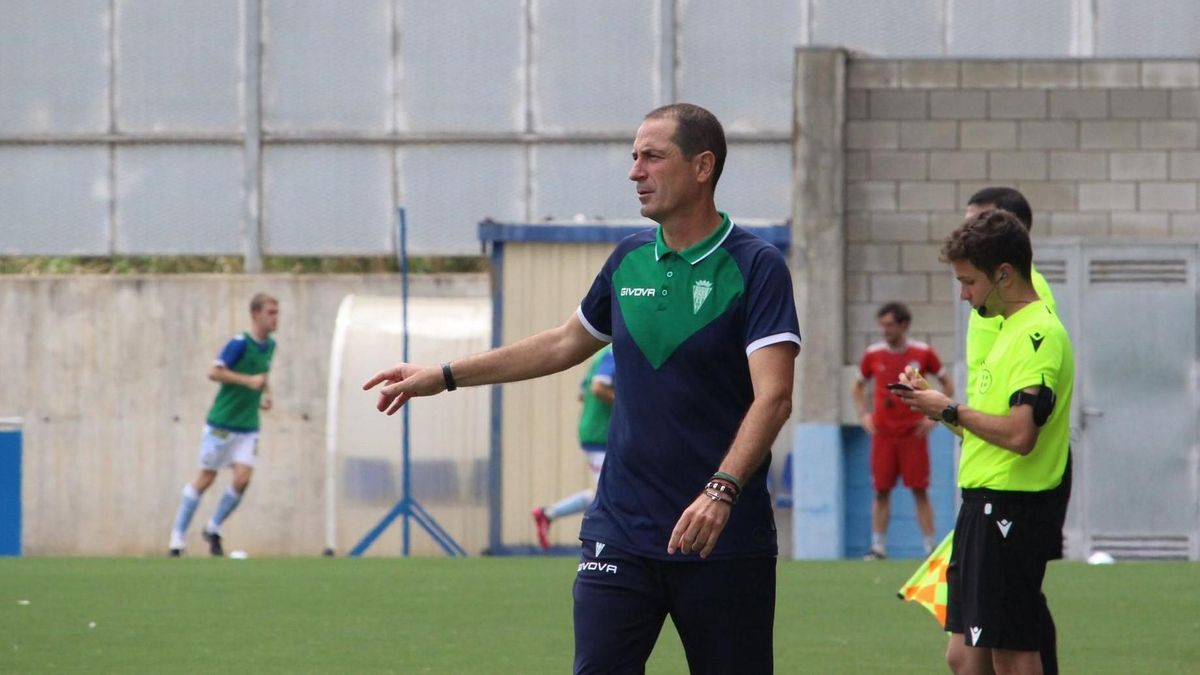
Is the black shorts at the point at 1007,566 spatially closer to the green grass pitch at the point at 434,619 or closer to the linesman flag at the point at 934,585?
the linesman flag at the point at 934,585

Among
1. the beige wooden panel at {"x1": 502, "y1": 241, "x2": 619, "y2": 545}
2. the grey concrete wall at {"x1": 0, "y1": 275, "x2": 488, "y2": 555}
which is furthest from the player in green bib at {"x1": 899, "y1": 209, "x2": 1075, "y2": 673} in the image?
the grey concrete wall at {"x1": 0, "y1": 275, "x2": 488, "y2": 555}

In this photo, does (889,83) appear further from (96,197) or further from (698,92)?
(96,197)

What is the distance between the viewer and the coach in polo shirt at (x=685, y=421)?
5.05 m

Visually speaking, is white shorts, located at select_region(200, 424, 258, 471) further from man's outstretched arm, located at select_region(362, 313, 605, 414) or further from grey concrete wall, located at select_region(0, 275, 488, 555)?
man's outstretched arm, located at select_region(362, 313, 605, 414)

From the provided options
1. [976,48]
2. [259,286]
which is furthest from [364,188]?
[976,48]

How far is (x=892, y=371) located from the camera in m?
17.1

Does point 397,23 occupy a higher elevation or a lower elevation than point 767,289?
higher

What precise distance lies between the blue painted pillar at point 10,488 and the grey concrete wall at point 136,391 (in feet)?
10.5

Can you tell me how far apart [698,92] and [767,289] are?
770 inches

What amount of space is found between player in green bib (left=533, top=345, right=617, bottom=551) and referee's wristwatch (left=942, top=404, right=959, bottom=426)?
9.45 meters

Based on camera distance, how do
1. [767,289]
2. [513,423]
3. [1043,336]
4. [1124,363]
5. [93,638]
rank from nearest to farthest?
[767,289], [1043,336], [93,638], [1124,363], [513,423]

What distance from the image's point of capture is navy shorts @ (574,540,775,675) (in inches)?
199

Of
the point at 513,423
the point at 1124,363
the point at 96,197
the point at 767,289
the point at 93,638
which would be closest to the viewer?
the point at 767,289

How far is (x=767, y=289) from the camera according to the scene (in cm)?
502
